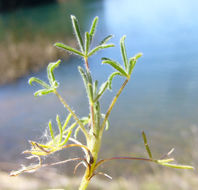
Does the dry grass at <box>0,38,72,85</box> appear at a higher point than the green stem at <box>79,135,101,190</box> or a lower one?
higher

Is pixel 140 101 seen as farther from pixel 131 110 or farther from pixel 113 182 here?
pixel 113 182

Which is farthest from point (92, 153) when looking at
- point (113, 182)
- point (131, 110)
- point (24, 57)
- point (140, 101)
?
point (24, 57)

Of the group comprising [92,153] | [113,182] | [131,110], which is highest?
[92,153]

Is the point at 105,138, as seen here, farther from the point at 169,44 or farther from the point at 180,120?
the point at 169,44

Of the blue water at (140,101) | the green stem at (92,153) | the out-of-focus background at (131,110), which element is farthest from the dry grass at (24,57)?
the green stem at (92,153)

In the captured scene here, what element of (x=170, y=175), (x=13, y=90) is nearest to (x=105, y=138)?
(x=170, y=175)

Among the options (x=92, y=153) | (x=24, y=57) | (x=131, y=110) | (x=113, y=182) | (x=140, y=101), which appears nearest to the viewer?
(x=92, y=153)

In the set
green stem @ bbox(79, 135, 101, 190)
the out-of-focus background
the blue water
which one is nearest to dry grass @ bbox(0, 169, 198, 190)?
the out-of-focus background

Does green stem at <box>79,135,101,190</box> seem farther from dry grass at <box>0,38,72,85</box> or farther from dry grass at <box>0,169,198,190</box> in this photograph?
dry grass at <box>0,38,72,85</box>

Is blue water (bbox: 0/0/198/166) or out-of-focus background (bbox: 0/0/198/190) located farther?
blue water (bbox: 0/0/198/166)

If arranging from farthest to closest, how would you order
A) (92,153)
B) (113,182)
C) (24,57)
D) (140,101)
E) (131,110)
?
1. (24,57)
2. (140,101)
3. (131,110)
4. (113,182)
5. (92,153)

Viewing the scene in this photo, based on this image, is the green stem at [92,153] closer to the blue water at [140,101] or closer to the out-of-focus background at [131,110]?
the out-of-focus background at [131,110]
